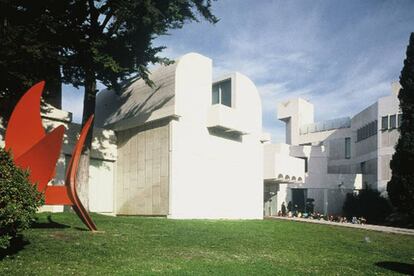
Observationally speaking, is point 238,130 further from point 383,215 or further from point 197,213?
point 383,215

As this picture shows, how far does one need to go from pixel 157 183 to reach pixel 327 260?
15.6m

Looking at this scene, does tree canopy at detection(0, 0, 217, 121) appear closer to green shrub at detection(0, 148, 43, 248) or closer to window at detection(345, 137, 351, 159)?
green shrub at detection(0, 148, 43, 248)

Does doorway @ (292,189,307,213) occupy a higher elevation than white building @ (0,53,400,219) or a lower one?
lower

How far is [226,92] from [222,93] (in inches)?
17.2

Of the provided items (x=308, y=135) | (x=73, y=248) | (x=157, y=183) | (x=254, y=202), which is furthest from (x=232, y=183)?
(x=308, y=135)

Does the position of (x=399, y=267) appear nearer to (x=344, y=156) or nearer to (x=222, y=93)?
(x=222, y=93)

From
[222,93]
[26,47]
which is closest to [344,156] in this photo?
[222,93]

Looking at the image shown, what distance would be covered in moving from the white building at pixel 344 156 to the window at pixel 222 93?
18377 millimetres

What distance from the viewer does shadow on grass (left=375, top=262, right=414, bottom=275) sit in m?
12.9

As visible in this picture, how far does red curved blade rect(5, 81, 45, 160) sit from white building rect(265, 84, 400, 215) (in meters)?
37.0

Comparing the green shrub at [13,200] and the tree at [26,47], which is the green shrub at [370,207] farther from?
the green shrub at [13,200]

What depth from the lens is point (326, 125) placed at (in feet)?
203

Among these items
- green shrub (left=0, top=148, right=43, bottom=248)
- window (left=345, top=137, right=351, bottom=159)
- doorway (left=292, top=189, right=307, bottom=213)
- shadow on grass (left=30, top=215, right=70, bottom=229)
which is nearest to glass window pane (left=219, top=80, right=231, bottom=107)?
shadow on grass (left=30, top=215, right=70, bottom=229)

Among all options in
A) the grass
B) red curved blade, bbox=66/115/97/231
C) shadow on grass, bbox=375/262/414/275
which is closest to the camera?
the grass
